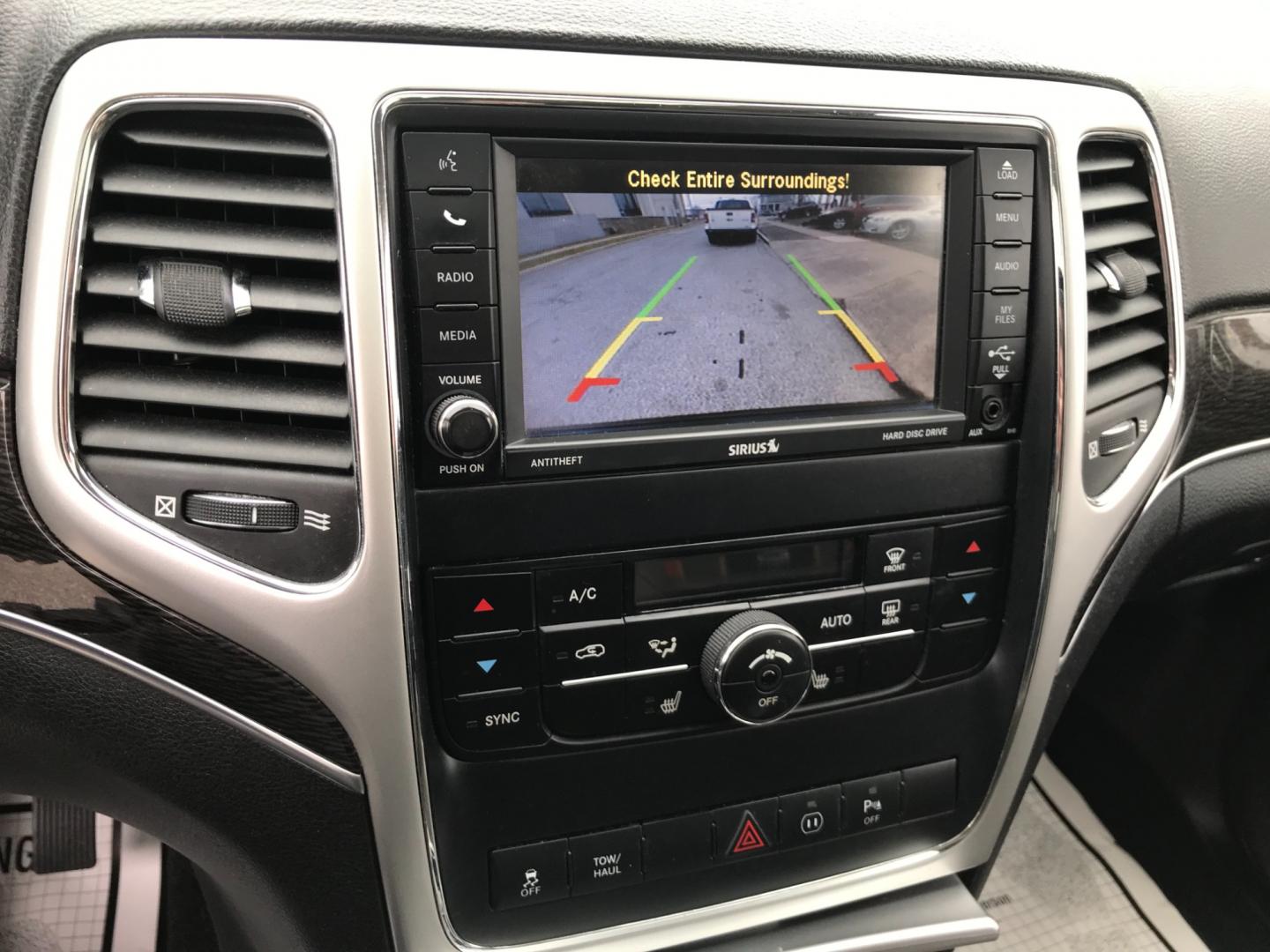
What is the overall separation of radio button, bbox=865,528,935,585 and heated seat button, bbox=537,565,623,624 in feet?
0.77

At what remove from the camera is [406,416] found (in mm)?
698

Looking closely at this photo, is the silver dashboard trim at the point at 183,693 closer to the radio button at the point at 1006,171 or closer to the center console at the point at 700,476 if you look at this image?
the center console at the point at 700,476

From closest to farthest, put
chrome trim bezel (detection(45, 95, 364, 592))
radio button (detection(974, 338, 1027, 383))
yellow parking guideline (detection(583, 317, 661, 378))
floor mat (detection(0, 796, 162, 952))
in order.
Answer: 1. chrome trim bezel (detection(45, 95, 364, 592))
2. yellow parking guideline (detection(583, 317, 661, 378))
3. radio button (detection(974, 338, 1027, 383))
4. floor mat (detection(0, 796, 162, 952))

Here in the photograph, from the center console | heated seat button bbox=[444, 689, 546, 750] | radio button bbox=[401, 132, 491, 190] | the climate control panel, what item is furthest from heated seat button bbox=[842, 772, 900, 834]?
radio button bbox=[401, 132, 491, 190]

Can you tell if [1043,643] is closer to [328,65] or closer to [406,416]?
[406,416]

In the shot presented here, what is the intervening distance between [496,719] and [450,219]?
1.29 feet

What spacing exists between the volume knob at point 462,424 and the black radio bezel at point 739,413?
20 mm

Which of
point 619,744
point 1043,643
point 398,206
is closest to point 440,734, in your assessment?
point 619,744

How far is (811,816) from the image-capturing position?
94 cm

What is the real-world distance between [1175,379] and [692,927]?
72 centimetres

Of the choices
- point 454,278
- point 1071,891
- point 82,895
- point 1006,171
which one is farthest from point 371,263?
point 1071,891

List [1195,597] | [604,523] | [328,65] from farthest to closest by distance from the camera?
[1195,597], [604,523], [328,65]

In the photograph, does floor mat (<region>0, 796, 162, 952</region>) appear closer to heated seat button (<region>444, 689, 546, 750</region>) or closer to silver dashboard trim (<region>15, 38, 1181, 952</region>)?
silver dashboard trim (<region>15, 38, 1181, 952</region>)

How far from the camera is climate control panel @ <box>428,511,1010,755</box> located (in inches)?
30.9
